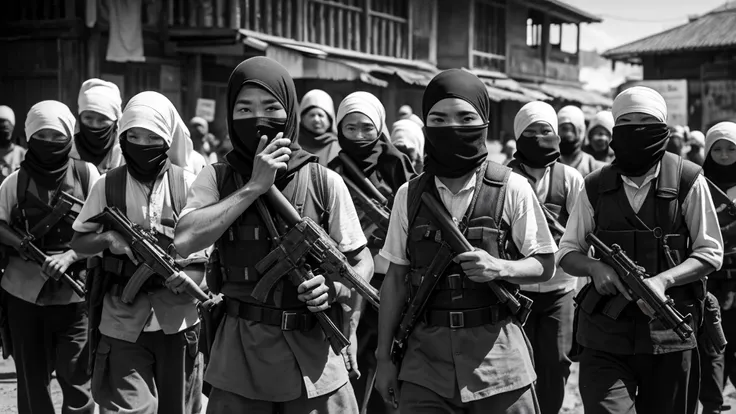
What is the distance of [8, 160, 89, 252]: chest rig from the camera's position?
206 inches

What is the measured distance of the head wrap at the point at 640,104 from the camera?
411 cm

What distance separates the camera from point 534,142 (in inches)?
223

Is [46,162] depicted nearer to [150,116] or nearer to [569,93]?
[150,116]

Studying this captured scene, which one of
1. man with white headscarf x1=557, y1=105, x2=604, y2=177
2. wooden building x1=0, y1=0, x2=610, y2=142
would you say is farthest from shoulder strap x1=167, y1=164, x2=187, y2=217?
wooden building x1=0, y1=0, x2=610, y2=142

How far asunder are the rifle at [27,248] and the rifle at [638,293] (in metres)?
3.01

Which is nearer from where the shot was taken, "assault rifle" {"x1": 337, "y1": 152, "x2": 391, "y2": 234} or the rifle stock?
the rifle stock

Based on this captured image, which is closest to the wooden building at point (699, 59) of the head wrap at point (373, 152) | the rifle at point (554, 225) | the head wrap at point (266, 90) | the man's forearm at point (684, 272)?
the head wrap at point (373, 152)

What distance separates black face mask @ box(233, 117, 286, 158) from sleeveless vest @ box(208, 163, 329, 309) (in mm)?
126

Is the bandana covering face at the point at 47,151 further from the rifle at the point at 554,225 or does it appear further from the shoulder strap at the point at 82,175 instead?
the rifle at the point at 554,225

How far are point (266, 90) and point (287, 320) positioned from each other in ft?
2.90

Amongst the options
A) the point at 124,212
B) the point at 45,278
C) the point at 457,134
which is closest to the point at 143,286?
the point at 124,212

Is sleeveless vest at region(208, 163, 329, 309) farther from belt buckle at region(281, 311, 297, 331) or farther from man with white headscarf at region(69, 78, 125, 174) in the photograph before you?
man with white headscarf at region(69, 78, 125, 174)

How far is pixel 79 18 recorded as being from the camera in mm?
12328

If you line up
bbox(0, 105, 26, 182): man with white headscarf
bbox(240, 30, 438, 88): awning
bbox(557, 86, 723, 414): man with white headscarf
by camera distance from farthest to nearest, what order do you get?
bbox(240, 30, 438, 88): awning
bbox(0, 105, 26, 182): man with white headscarf
bbox(557, 86, 723, 414): man with white headscarf
